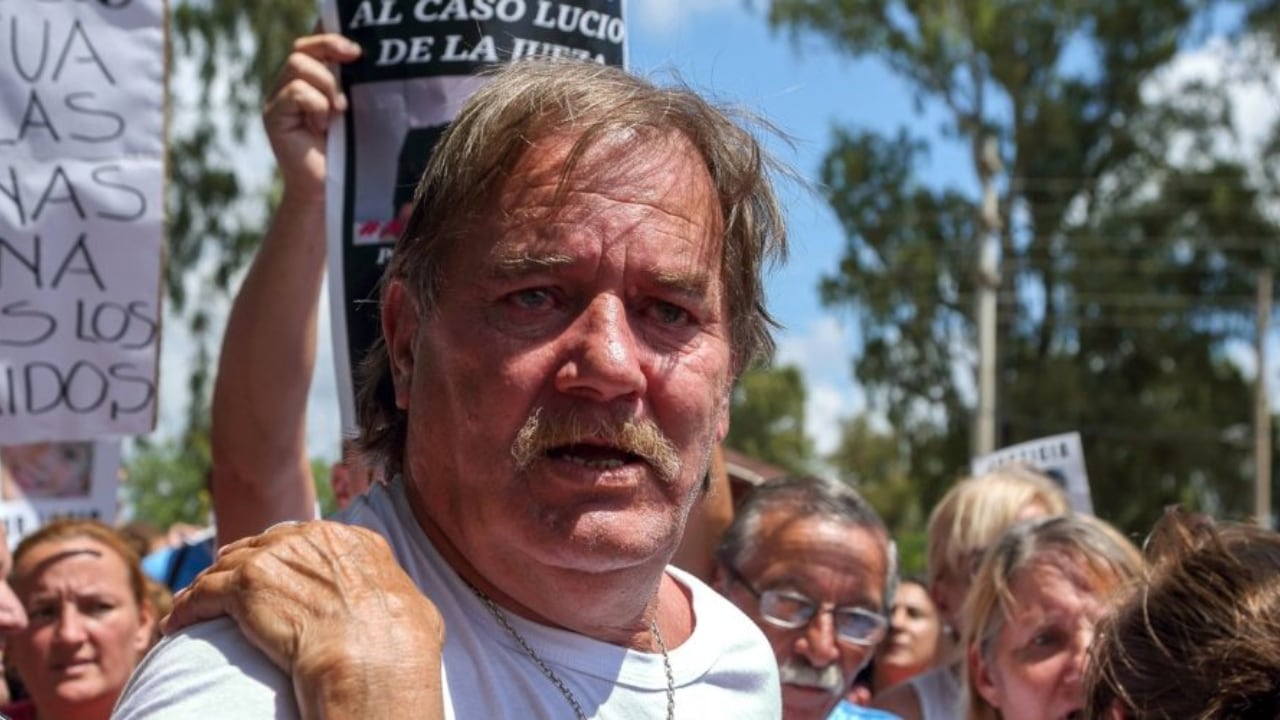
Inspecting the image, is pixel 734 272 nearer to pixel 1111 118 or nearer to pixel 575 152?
pixel 575 152

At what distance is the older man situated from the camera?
189cm

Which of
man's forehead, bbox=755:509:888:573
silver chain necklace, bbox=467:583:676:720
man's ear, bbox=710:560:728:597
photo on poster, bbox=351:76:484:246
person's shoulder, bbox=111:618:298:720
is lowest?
man's ear, bbox=710:560:728:597

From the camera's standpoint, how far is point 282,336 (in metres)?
3.04

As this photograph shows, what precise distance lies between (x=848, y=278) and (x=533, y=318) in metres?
24.5

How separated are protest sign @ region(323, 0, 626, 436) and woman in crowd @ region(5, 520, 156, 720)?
5.89 feet

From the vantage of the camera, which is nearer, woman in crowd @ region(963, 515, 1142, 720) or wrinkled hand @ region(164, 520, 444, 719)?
wrinkled hand @ region(164, 520, 444, 719)

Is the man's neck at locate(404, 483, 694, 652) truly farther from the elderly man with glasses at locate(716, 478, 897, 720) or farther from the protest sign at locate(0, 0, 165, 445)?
the protest sign at locate(0, 0, 165, 445)

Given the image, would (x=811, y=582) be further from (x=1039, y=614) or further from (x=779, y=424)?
(x=779, y=424)

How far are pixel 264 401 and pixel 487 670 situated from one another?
124 centimetres

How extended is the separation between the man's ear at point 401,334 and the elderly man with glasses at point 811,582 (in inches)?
63.9

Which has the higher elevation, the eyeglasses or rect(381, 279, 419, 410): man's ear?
rect(381, 279, 419, 410): man's ear

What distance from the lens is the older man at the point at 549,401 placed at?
1.89 m

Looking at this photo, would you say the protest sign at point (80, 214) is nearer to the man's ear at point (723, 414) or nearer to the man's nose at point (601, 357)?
the man's ear at point (723, 414)

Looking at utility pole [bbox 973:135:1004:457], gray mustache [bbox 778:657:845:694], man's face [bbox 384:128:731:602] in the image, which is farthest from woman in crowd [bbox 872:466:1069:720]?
utility pole [bbox 973:135:1004:457]
